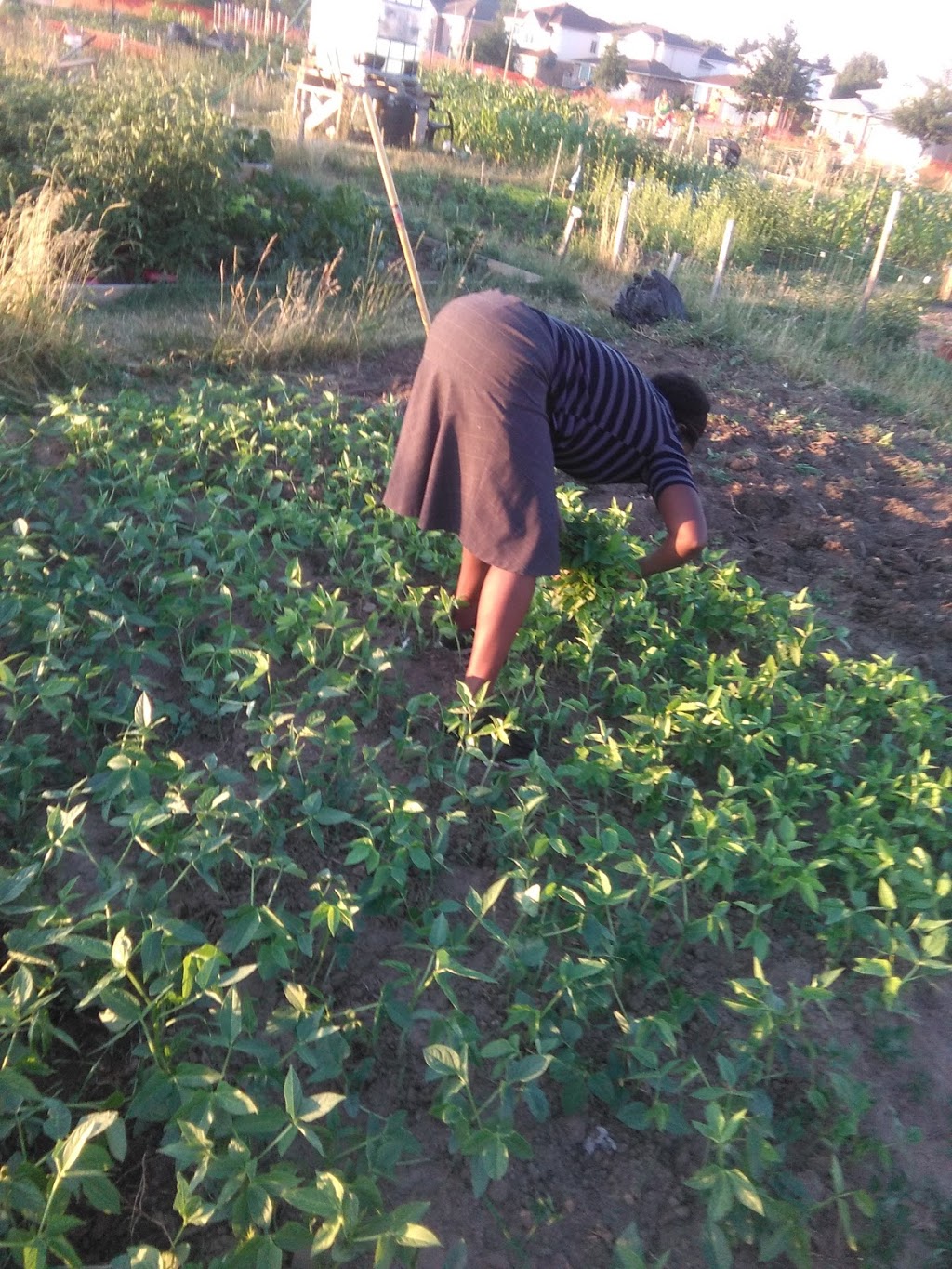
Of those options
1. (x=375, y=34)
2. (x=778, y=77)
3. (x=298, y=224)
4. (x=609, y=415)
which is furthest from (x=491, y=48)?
(x=609, y=415)

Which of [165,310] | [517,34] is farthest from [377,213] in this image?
[517,34]

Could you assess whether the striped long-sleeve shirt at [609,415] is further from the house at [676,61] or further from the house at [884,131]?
the house at [676,61]

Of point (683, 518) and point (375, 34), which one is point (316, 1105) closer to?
point (683, 518)

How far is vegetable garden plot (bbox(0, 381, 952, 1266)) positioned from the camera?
69.0 inches

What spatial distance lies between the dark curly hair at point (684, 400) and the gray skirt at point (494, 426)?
18.1 inches

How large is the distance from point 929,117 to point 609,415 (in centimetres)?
4401

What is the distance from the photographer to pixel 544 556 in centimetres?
287

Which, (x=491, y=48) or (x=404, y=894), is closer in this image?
(x=404, y=894)

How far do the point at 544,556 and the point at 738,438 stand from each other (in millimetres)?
3586

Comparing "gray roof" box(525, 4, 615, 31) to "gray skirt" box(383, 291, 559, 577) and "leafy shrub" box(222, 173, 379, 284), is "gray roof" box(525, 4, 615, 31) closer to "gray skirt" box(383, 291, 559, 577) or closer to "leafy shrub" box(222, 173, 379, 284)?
"leafy shrub" box(222, 173, 379, 284)

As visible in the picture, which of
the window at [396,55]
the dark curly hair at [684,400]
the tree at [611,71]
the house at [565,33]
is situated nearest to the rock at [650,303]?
the dark curly hair at [684,400]

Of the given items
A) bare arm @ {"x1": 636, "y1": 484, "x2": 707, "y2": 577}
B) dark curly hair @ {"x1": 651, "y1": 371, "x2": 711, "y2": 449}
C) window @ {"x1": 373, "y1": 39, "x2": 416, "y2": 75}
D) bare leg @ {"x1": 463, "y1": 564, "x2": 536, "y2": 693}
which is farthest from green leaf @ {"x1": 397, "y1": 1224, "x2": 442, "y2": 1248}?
window @ {"x1": 373, "y1": 39, "x2": 416, "y2": 75}

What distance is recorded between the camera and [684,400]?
312 centimetres

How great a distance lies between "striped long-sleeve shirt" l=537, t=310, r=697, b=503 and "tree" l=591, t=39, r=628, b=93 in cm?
4892
